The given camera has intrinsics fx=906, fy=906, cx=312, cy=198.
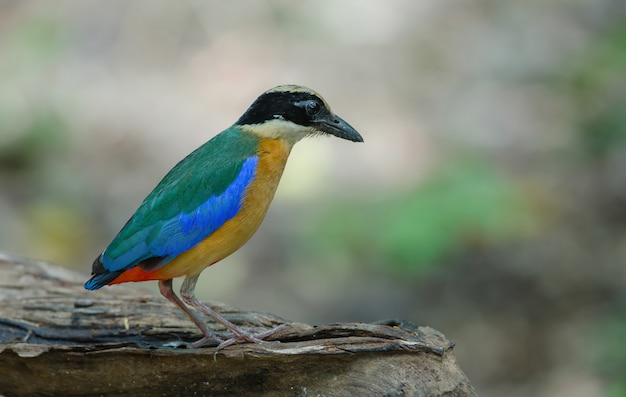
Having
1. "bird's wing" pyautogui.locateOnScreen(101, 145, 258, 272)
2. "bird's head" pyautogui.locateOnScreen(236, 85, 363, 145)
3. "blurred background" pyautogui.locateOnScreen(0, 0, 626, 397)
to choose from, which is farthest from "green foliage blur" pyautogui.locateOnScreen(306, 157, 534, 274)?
"bird's wing" pyautogui.locateOnScreen(101, 145, 258, 272)

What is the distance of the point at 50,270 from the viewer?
20.6ft

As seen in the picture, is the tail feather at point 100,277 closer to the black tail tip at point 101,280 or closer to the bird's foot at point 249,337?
the black tail tip at point 101,280

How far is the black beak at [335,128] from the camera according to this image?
5.33m

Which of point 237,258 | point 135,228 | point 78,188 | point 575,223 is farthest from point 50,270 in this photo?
point 575,223

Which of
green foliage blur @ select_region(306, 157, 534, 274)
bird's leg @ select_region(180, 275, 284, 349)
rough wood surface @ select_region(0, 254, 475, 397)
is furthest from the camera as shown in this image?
green foliage blur @ select_region(306, 157, 534, 274)

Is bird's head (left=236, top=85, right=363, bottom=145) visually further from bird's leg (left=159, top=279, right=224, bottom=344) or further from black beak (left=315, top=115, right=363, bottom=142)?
bird's leg (left=159, top=279, right=224, bottom=344)

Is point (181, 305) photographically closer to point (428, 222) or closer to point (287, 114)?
point (287, 114)

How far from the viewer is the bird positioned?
487 cm

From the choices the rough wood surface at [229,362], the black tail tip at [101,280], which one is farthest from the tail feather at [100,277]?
the rough wood surface at [229,362]

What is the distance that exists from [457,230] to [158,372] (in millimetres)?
4895

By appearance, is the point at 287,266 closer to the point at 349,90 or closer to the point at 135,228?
the point at 349,90

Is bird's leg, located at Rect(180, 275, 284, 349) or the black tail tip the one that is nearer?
the black tail tip

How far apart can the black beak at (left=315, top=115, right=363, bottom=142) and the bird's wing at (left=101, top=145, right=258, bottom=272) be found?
0.50 m

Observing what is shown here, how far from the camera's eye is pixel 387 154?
10.6m
